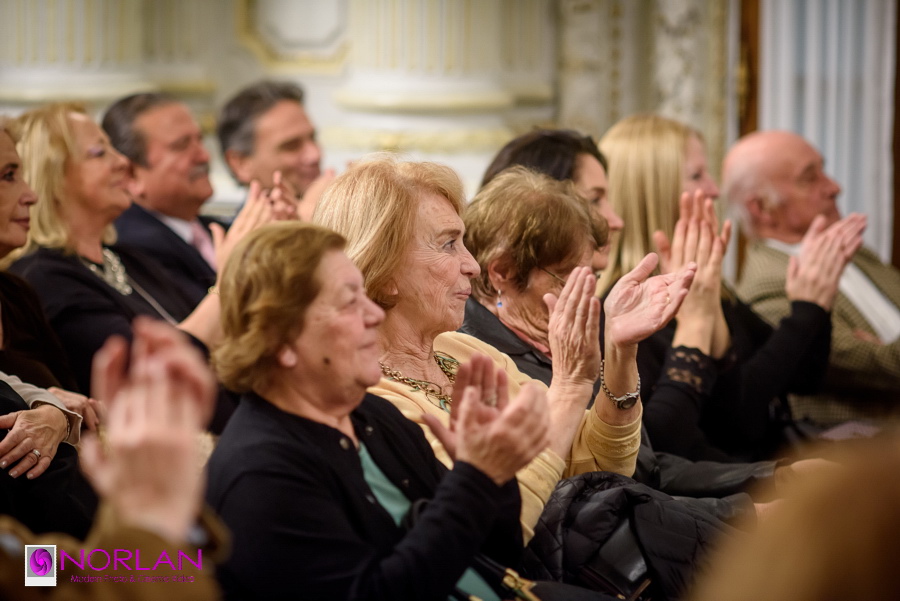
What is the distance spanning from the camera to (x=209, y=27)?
5.88 m

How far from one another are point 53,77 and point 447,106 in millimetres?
1955

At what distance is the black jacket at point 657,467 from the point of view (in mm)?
2277

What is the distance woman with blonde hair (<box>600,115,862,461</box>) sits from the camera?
8.91ft

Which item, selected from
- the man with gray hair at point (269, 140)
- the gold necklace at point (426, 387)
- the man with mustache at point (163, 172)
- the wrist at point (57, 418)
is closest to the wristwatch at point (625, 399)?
the gold necklace at point (426, 387)

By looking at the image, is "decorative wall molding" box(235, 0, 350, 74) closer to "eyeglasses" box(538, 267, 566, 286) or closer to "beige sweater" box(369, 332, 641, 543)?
"eyeglasses" box(538, 267, 566, 286)

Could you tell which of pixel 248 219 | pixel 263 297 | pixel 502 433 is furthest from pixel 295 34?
pixel 502 433

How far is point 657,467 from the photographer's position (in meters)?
2.34

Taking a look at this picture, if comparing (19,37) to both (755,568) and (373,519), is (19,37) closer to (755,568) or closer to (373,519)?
(373,519)

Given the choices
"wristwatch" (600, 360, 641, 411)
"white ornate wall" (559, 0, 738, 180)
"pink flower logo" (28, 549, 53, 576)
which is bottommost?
"wristwatch" (600, 360, 641, 411)

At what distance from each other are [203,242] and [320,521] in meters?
2.65

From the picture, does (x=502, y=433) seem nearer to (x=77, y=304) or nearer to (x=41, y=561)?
(x=41, y=561)

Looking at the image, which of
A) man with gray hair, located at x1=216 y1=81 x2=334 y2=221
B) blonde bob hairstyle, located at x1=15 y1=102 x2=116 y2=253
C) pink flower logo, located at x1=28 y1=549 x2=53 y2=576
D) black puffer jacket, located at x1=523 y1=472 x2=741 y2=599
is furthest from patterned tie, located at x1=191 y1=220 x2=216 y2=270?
pink flower logo, located at x1=28 y1=549 x2=53 y2=576

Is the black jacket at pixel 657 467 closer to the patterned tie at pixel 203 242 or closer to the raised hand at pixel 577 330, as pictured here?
the raised hand at pixel 577 330

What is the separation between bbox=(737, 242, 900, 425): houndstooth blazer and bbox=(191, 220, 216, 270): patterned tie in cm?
188
